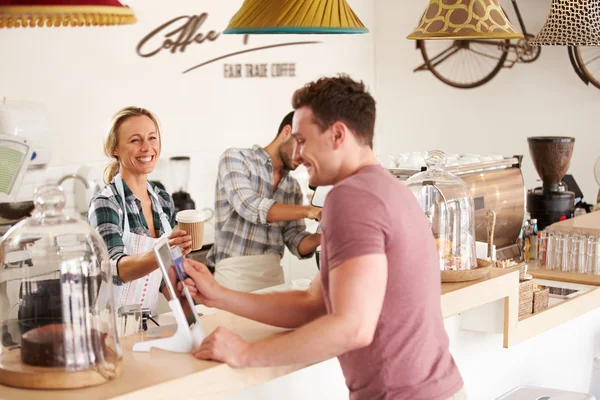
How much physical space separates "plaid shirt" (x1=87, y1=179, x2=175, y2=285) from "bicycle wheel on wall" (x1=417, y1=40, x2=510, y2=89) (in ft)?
15.0

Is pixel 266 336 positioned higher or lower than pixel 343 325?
lower

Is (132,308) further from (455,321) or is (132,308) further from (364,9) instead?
(364,9)

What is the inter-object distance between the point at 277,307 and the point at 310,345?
327mm

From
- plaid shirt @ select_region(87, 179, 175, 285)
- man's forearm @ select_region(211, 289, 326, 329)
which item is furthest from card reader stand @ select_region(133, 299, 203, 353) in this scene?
plaid shirt @ select_region(87, 179, 175, 285)

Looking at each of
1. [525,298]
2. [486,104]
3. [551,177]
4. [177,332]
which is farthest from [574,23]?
[486,104]

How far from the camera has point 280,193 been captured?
13.8 ft

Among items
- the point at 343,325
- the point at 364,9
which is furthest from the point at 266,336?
the point at 364,9

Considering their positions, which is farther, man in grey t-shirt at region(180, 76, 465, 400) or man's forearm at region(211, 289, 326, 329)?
man's forearm at region(211, 289, 326, 329)

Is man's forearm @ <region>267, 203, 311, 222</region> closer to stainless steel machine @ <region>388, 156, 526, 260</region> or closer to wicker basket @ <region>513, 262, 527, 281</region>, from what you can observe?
stainless steel machine @ <region>388, 156, 526, 260</region>

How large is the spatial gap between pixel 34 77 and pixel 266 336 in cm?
345

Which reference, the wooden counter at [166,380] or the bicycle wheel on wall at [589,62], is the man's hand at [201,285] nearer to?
the wooden counter at [166,380]

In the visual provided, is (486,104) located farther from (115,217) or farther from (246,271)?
(115,217)

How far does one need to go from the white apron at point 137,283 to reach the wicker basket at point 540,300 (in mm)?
1436

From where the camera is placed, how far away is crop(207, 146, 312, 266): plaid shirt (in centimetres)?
401
